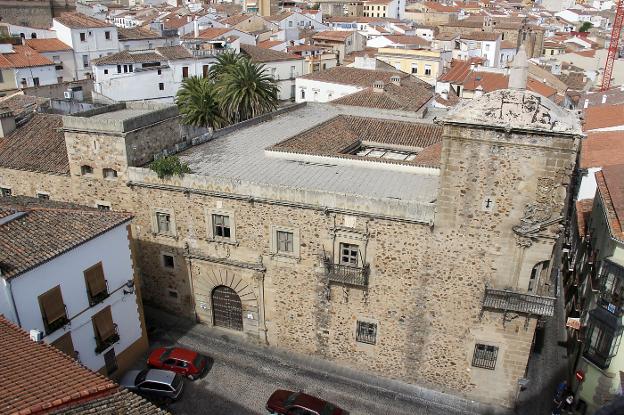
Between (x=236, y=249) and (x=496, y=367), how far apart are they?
1250 cm

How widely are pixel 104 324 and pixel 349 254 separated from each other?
1060 cm

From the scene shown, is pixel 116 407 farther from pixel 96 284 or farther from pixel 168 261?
pixel 168 261

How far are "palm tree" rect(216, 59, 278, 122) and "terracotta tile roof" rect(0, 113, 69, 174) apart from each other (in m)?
12.9

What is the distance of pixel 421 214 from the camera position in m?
22.2

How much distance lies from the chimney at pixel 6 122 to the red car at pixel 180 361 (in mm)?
17558

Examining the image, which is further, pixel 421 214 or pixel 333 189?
pixel 333 189

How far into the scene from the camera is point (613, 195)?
80.9 ft

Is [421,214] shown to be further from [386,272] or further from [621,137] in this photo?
[621,137]

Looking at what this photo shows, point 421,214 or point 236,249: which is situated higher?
point 421,214

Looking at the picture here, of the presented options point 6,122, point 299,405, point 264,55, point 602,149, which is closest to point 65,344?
point 299,405

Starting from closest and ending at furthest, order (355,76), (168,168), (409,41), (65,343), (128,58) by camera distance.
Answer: (65,343), (168,168), (355,76), (128,58), (409,41)

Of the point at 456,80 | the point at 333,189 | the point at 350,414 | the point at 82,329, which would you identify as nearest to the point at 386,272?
the point at 333,189

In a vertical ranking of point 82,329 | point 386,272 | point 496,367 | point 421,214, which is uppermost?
point 421,214

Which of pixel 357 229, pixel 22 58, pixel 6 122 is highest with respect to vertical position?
pixel 22 58
